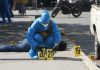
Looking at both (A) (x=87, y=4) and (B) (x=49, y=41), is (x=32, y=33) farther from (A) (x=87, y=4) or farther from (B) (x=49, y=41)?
(A) (x=87, y=4)

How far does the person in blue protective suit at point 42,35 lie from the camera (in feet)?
36.5

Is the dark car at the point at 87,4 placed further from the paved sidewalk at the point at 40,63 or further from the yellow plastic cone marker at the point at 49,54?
the yellow plastic cone marker at the point at 49,54

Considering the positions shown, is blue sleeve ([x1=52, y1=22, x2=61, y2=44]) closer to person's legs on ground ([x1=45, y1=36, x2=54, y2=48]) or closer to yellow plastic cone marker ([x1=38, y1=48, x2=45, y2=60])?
person's legs on ground ([x1=45, y1=36, x2=54, y2=48])

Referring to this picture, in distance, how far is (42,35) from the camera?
37.0ft

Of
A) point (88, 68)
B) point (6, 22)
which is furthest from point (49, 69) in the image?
point (6, 22)

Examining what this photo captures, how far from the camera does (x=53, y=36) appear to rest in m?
11.3

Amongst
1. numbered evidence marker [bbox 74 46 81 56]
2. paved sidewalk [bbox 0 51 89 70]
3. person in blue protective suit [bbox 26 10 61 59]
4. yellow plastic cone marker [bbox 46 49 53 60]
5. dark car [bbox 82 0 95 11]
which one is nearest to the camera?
paved sidewalk [bbox 0 51 89 70]

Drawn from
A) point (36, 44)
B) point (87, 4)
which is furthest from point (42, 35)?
point (87, 4)

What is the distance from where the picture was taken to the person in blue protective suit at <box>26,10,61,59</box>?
11125 mm

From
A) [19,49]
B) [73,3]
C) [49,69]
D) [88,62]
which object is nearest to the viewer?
[49,69]

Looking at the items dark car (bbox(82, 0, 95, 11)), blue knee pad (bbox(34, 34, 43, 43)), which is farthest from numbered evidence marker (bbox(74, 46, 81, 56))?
dark car (bbox(82, 0, 95, 11))

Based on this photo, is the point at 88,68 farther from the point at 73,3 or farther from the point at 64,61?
the point at 73,3

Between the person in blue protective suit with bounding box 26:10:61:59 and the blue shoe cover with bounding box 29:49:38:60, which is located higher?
the person in blue protective suit with bounding box 26:10:61:59

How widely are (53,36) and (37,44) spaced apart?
0.41 m
